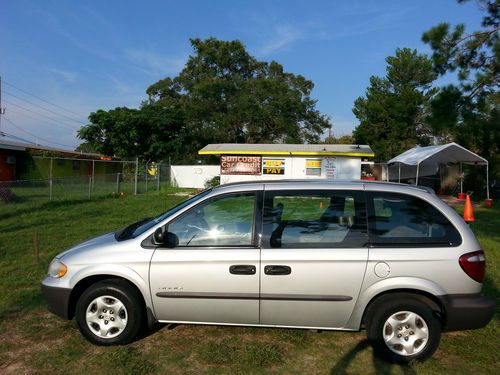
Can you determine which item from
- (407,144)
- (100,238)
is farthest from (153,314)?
(407,144)

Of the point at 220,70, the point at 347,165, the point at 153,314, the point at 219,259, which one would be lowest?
the point at 153,314

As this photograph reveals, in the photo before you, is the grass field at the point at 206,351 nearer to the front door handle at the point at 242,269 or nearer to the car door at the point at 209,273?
the car door at the point at 209,273

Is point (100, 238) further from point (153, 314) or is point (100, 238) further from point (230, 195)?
point (230, 195)

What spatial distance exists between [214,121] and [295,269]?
3848 cm

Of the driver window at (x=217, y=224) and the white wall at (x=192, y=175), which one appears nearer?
the driver window at (x=217, y=224)

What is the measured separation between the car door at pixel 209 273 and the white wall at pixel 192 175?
27.5 metres

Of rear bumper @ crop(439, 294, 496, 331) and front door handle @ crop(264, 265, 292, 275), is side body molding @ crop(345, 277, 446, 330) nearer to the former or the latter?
rear bumper @ crop(439, 294, 496, 331)

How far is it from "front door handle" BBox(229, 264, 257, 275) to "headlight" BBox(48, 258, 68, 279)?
64.3 inches

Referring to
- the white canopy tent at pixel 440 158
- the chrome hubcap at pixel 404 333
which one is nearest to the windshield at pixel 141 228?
the chrome hubcap at pixel 404 333

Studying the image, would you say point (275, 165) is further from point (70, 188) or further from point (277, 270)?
point (277, 270)

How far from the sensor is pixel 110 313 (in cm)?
400

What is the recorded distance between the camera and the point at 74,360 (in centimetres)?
376

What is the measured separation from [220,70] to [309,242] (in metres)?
45.5

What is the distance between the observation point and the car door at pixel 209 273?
150 inches
